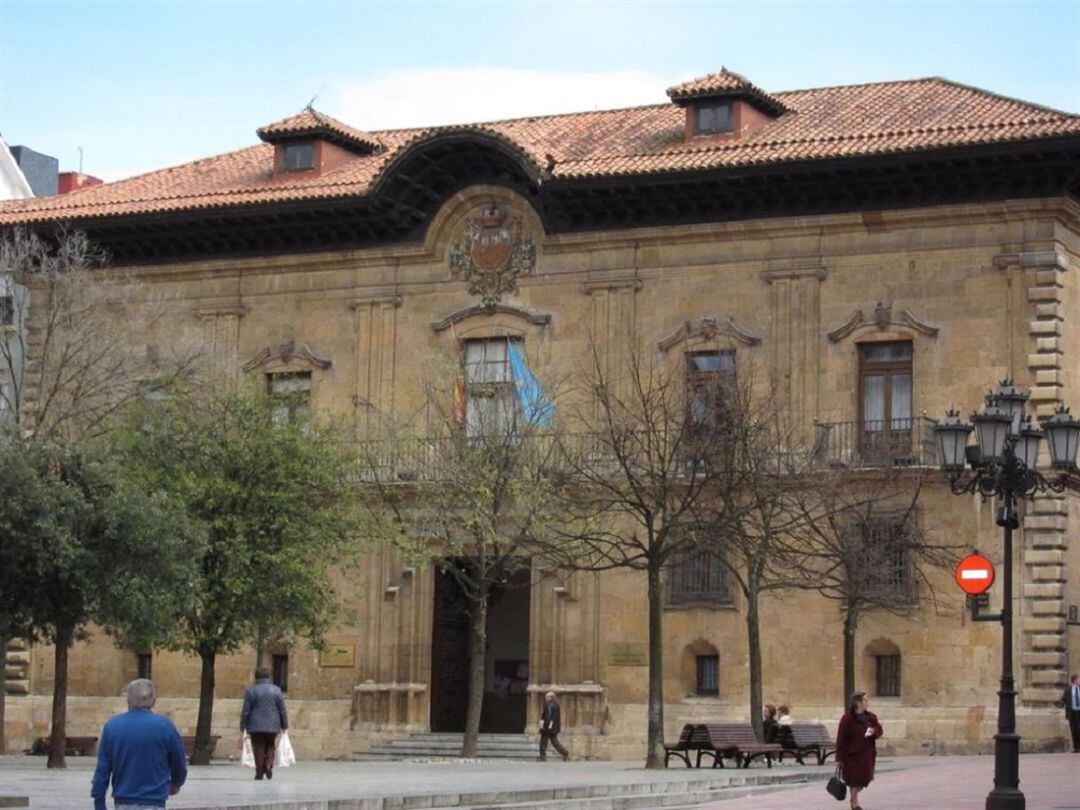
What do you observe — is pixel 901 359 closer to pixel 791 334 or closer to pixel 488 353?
pixel 791 334

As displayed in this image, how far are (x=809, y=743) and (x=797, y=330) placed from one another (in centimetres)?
860

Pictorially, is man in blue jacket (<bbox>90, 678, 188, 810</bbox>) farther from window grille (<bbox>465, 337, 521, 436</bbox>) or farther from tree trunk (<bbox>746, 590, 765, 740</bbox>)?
window grille (<bbox>465, 337, 521, 436</bbox>)

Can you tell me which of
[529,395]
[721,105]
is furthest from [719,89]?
[529,395]

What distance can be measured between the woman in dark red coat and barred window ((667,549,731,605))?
18803 millimetres

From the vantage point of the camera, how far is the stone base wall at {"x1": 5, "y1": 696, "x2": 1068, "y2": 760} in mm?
39656

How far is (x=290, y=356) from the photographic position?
46969 mm

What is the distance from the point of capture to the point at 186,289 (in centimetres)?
4825

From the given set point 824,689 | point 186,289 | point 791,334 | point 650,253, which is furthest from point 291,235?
point 824,689

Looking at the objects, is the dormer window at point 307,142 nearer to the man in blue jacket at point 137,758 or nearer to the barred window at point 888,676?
Result: the barred window at point 888,676

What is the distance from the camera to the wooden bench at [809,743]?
119 ft

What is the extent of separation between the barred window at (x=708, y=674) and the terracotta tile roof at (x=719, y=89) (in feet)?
35.0

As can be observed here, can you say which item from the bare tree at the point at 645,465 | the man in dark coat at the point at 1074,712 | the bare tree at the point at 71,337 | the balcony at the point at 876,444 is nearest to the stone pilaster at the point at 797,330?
the balcony at the point at 876,444

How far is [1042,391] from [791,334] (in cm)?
476

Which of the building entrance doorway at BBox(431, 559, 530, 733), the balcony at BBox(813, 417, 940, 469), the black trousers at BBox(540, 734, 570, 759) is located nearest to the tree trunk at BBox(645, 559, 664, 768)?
the black trousers at BBox(540, 734, 570, 759)
